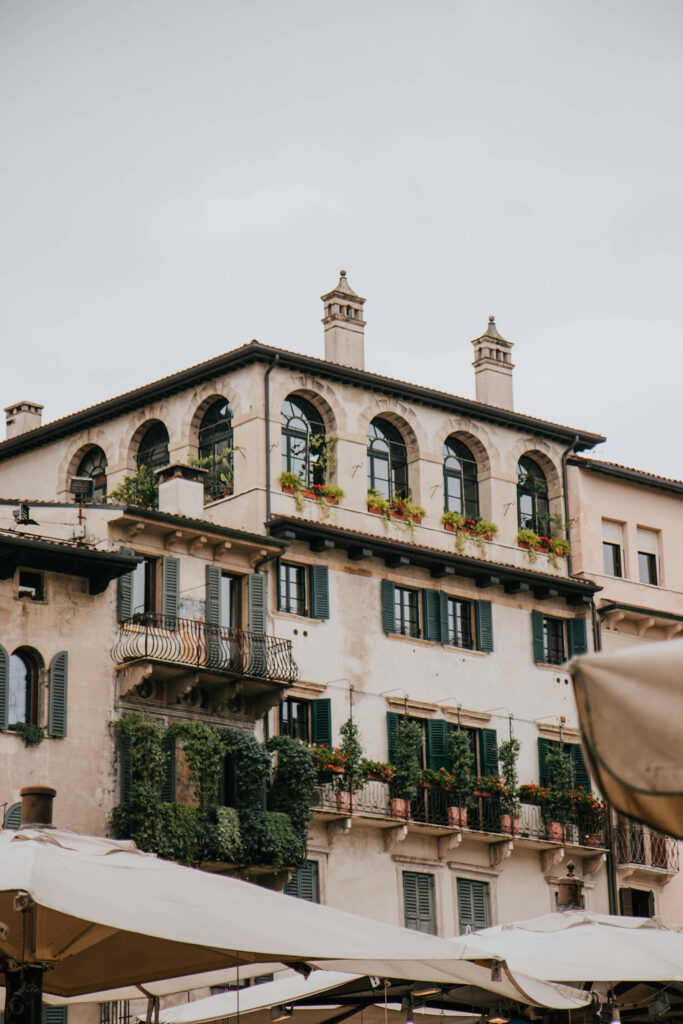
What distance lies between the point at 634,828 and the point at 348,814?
8.23 m

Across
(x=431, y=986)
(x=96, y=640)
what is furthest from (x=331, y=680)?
(x=431, y=986)

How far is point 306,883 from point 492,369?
13.8 m

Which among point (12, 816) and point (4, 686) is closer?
point (12, 816)

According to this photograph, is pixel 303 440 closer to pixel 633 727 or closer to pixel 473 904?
pixel 473 904

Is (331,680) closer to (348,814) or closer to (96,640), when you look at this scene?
(348,814)

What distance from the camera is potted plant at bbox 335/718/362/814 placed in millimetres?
31266

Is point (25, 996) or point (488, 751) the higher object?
point (488, 751)

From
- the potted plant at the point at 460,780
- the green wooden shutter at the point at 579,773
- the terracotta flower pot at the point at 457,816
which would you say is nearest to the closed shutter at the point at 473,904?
the terracotta flower pot at the point at 457,816

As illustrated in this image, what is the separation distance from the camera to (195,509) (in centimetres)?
3198

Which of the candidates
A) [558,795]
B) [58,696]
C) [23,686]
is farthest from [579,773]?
[23,686]

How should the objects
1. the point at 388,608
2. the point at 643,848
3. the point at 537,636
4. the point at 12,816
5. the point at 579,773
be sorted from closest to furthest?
the point at 12,816, the point at 388,608, the point at 579,773, the point at 537,636, the point at 643,848

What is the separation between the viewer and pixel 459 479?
37000 mm

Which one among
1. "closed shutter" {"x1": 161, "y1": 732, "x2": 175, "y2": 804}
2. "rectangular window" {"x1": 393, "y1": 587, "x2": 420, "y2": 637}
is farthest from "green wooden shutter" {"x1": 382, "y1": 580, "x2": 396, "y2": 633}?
"closed shutter" {"x1": 161, "y1": 732, "x2": 175, "y2": 804}

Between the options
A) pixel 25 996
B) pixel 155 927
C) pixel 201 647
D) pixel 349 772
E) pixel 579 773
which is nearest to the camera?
pixel 155 927
